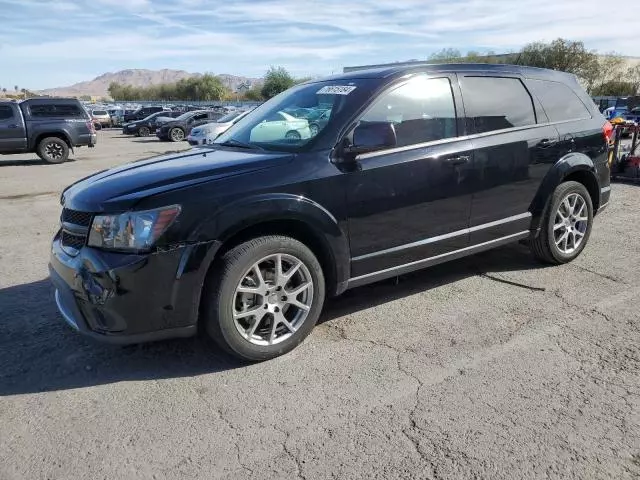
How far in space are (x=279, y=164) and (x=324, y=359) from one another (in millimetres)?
1311

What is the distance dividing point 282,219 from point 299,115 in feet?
3.77

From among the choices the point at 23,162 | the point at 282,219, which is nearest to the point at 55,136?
the point at 23,162

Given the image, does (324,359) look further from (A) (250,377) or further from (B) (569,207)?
(B) (569,207)

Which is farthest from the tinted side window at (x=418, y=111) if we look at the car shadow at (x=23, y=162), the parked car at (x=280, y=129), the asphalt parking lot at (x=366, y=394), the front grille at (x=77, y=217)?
the car shadow at (x=23, y=162)

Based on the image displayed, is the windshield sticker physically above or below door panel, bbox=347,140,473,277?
above

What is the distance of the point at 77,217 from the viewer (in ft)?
10.9

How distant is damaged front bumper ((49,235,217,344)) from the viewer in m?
3.02

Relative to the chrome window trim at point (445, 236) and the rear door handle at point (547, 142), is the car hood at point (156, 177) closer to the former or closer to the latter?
the chrome window trim at point (445, 236)

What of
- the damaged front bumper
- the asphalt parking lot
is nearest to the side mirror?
the damaged front bumper

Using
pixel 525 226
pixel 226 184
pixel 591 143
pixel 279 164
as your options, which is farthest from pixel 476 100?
pixel 226 184

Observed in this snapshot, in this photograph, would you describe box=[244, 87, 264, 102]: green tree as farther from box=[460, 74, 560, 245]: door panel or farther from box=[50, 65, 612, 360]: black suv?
box=[50, 65, 612, 360]: black suv

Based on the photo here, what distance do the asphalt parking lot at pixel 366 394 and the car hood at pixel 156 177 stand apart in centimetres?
107

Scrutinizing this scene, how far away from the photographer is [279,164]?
11.4ft

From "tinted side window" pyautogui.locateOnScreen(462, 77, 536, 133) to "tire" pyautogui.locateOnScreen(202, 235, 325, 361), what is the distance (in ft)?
6.39
